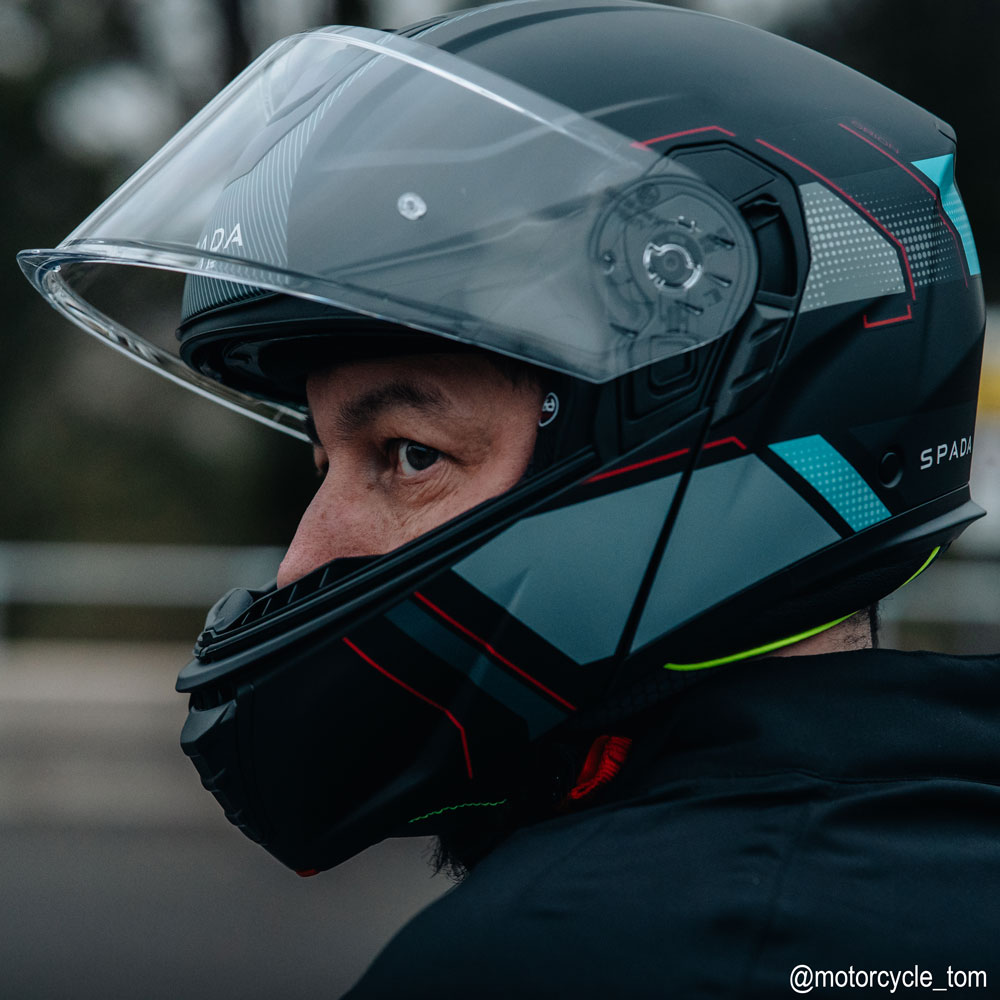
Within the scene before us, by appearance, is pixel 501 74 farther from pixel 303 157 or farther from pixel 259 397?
pixel 259 397

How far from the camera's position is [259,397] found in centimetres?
246

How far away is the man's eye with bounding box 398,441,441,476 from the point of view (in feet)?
5.44

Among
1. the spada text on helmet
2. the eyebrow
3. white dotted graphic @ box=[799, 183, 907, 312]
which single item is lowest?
the spada text on helmet

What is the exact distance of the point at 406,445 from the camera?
1.69 m

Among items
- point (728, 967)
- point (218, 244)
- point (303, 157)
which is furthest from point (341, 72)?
point (728, 967)

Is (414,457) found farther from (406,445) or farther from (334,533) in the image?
(334,533)

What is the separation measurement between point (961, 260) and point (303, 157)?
90 cm

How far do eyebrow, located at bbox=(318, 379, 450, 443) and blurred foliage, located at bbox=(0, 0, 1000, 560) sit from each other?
9.52 m

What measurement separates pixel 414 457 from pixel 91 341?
1312cm

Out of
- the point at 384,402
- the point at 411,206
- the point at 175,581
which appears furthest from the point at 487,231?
the point at 175,581

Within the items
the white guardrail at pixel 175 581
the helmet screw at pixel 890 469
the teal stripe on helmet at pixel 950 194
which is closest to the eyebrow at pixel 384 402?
the helmet screw at pixel 890 469

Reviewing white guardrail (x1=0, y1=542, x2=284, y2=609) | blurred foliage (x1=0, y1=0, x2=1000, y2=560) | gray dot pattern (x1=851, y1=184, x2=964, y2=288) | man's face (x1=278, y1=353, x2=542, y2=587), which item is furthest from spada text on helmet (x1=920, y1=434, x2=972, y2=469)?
blurred foliage (x1=0, y1=0, x2=1000, y2=560)

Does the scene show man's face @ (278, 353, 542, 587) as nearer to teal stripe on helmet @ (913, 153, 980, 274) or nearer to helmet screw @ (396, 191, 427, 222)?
helmet screw @ (396, 191, 427, 222)

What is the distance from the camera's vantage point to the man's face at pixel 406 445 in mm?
1594
